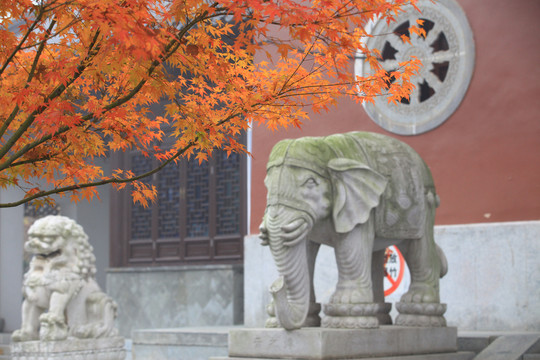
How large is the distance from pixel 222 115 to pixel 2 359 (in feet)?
23.7

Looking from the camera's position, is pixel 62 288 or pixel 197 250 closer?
pixel 62 288

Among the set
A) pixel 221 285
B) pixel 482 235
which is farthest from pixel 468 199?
pixel 221 285

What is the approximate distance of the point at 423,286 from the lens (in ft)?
22.8

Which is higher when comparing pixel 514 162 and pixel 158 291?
pixel 514 162

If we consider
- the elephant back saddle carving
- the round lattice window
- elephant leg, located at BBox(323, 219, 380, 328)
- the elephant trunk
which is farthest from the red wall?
the elephant trunk

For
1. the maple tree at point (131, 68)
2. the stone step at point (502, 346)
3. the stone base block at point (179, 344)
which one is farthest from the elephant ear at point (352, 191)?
the stone base block at point (179, 344)

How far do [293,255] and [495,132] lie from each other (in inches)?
156

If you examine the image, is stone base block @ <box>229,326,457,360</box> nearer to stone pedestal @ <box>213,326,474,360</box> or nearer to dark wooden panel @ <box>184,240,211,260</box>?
stone pedestal @ <box>213,326,474,360</box>

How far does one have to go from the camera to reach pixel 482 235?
9.30 metres

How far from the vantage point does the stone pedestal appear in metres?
5.89

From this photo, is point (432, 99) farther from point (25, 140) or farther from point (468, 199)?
point (25, 140)

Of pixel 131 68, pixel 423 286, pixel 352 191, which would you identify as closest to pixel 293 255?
pixel 352 191

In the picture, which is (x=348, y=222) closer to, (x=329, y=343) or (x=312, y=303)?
(x=312, y=303)

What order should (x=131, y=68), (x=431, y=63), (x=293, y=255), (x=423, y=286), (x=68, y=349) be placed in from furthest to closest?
1. (x=431, y=63)
2. (x=68, y=349)
3. (x=423, y=286)
4. (x=293, y=255)
5. (x=131, y=68)
